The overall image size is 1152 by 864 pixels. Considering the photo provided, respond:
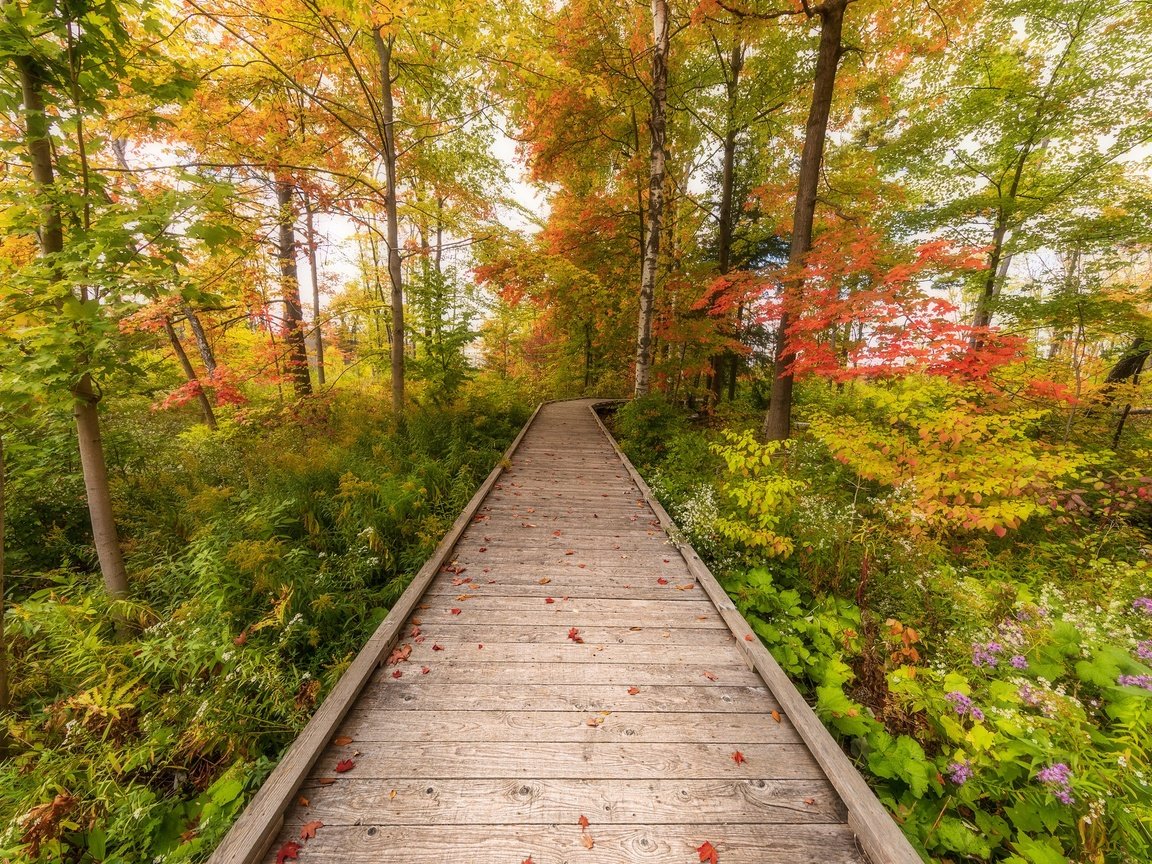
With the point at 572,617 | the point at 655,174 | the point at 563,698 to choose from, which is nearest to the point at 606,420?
the point at 655,174

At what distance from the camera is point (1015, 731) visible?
200cm

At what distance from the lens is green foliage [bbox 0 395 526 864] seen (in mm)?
1922

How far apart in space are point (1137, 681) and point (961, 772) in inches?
46.8

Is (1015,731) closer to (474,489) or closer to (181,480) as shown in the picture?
(474,489)

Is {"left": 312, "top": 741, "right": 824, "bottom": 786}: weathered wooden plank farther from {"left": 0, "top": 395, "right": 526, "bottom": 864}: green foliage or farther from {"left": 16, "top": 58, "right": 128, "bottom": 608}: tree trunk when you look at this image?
{"left": 16, "top": 58, "right": 128, "bottom": 608}: tree trunk

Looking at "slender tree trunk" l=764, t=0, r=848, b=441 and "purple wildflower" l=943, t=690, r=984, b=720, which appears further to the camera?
"slender tree trunk" l=764, t=0, r=848, b=441

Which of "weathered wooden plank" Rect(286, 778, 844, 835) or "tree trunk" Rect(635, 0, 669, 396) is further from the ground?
"tree trunk" Rect(635, 0, 669, 396)

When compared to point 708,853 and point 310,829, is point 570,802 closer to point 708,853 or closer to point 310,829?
point 708,853

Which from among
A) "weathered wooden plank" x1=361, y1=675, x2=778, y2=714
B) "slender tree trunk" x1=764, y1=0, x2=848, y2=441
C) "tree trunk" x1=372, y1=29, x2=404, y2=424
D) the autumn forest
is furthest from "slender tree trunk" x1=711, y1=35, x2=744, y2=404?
"weathered wooden plank" x1=361, y1=675, x2=778, y2=714

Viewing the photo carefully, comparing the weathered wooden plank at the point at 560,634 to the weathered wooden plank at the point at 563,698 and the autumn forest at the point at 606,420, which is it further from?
the autumn forest at the point at 606,420

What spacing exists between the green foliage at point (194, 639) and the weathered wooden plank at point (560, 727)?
0.56 m

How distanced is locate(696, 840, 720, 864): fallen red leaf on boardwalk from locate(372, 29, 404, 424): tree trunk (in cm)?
727

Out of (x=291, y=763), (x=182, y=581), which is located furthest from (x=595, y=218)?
(x=291, y=763)

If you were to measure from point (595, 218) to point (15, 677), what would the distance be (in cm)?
1312
